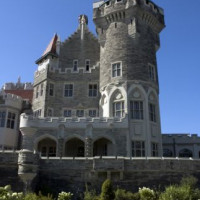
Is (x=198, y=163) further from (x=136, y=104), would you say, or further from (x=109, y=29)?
(x=109, y=29)

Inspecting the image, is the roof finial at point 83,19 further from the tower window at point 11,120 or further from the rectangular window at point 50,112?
the tower window at point 11,120

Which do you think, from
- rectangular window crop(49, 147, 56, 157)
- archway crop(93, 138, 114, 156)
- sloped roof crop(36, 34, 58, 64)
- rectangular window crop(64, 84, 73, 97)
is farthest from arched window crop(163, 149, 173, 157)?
sloped roof crop(36, 34, 58, 64)

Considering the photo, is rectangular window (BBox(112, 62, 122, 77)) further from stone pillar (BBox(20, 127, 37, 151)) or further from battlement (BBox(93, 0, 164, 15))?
stone pillar (BBox(20, 127, 37, 151))

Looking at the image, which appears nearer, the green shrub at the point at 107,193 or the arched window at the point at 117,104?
the green shrub at the point at 107,193

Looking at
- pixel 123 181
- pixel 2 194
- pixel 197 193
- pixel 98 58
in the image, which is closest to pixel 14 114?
pixel 98 58

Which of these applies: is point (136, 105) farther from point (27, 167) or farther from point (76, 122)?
point (27, 167)

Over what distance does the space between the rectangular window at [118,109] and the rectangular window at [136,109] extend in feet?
3.05

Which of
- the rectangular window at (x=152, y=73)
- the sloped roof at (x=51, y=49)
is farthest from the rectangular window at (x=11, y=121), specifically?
the rectangular window at (x=152, y=73)

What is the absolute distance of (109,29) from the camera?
33.2m

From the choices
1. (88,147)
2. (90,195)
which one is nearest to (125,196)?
(90,195)

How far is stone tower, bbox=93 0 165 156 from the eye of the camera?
28797 millimetres

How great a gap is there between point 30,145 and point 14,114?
761 centimetres

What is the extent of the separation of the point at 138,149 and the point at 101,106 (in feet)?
21.6

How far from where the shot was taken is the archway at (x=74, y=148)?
97.1 ft
